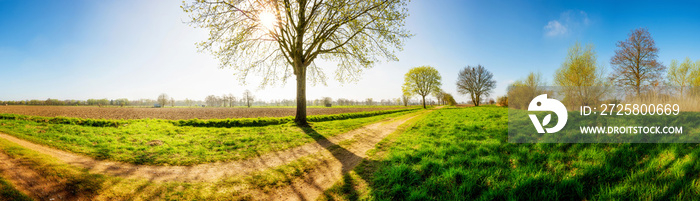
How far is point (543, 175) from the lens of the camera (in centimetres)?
347

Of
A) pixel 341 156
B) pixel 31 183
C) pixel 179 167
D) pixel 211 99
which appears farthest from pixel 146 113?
pixel 211 99

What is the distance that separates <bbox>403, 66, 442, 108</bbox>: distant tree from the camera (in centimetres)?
4591

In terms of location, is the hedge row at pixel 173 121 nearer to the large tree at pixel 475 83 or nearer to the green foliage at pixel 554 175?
the green foliage at pixel 554 175

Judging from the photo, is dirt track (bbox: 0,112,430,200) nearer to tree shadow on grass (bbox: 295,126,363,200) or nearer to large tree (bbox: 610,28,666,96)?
tree shadow on grass (bbox: 295,126,363,200)

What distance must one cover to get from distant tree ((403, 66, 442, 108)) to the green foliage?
42553 millimetres

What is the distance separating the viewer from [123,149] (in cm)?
693

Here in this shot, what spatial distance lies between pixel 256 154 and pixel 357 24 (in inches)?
350

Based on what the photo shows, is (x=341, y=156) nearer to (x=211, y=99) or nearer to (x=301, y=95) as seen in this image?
(x=301, y=95)

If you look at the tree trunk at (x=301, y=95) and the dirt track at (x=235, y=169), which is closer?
the dirt track at (x=235, y=169)

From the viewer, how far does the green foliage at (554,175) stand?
2.88 meters

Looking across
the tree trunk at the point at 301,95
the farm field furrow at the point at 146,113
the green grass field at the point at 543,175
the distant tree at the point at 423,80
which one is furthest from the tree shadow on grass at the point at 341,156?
the distant tree at the point at 423,80

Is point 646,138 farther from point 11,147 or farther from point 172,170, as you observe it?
point 11,147

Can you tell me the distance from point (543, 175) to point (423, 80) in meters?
44.9

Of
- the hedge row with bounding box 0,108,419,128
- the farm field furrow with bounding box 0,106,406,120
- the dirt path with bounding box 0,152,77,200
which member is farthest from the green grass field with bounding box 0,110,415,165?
the farm field furrow with bounding box 0,106,406,120
